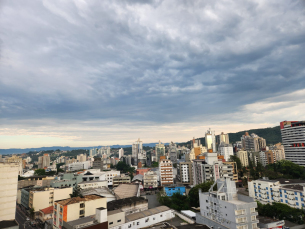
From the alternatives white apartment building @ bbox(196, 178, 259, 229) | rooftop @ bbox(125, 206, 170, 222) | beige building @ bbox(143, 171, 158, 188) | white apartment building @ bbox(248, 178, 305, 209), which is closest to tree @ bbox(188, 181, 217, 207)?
white apartment building @ bbox(248, 178, 305, 209)

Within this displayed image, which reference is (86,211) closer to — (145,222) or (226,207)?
(145,222)

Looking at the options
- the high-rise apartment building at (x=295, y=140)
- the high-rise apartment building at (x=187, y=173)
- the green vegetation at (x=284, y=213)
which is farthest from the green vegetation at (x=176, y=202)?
the high-rise apartment building at (x=295, y=140)

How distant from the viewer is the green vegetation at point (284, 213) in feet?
87.7

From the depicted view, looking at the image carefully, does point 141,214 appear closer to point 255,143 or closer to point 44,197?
point 44,197

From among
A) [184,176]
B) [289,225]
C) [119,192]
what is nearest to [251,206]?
[289,225]

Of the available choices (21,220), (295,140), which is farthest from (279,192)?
(295,140)

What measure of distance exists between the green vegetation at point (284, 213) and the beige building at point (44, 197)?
37.3 metres

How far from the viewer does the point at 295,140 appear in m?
69.6

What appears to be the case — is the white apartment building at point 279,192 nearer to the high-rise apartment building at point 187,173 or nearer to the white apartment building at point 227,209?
the white apartment building at point 227,209

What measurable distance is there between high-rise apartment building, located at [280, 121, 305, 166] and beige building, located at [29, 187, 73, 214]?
79453mm

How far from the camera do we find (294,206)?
Result: 99.0 feet

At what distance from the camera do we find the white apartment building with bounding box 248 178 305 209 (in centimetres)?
2979

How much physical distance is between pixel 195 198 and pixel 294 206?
53.8 ft

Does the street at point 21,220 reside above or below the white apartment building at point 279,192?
below
